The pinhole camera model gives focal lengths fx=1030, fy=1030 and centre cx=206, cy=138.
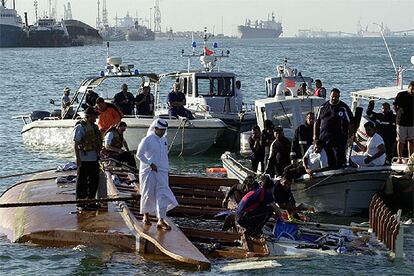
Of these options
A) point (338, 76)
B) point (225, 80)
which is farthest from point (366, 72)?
point (225, 80)

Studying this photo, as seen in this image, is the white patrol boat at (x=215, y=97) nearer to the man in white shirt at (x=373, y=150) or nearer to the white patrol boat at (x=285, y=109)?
the white patrol boat at (x=285, y=109)

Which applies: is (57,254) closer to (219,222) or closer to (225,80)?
(219,222)

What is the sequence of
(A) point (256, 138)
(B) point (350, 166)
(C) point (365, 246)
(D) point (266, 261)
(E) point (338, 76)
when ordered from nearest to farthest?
(D) point (266, 261) → (C) point (365, 246) → (B) point (350, 166) → (A) point (256, 138) → (E) point (338, 76)

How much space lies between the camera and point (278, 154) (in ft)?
65.4

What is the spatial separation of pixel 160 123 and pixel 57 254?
2627 millimetres

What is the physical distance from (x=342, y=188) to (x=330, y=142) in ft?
3.45

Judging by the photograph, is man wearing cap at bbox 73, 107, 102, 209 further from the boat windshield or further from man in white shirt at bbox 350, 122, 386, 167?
the boat windshield

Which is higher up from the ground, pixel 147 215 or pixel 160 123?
pixel 160 123

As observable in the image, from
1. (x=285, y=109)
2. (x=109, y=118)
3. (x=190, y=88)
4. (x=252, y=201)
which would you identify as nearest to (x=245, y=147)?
(x=285, y=109)

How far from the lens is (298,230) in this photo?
16.2 meters

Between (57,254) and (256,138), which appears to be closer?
(57,254)

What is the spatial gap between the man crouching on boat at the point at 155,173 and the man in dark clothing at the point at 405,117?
709 centimetres

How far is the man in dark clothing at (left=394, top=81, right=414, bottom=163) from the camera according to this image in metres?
20.6

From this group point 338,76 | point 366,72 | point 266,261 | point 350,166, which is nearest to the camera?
point 266,261
